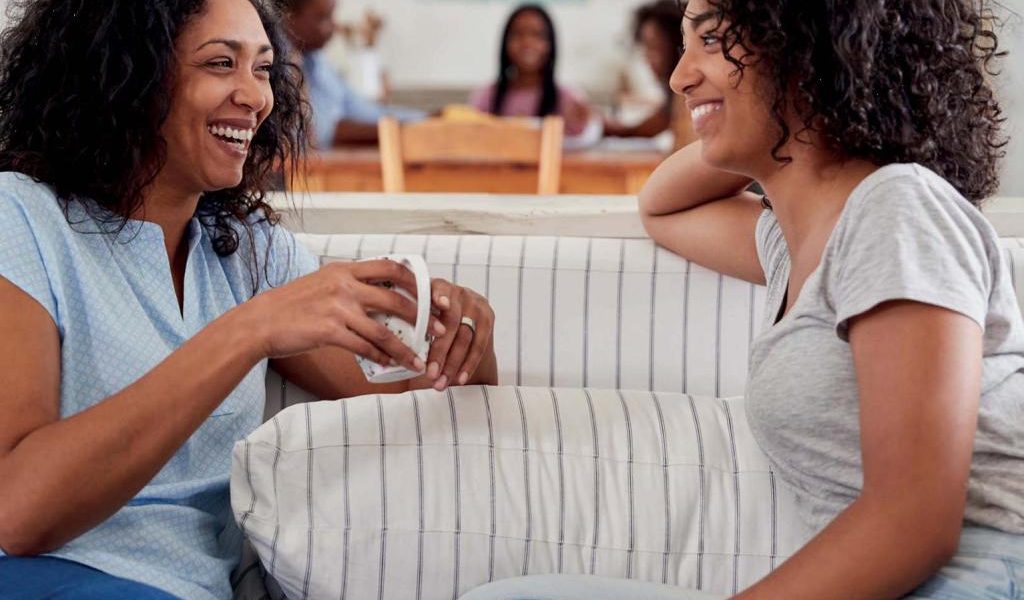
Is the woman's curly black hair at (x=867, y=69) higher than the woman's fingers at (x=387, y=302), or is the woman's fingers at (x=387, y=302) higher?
the woman's curly black hair at (x=867, y=69)

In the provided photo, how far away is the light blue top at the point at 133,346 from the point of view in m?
1.13

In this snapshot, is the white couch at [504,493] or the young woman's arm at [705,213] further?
the young woman's arm at [705,213]

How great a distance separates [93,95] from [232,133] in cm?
14

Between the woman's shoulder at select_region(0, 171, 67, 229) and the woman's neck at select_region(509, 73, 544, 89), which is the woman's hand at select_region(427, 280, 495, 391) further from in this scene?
the woman's neck at select_region(509, 73, 544, 89)

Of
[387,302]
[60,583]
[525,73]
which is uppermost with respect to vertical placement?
[525,73]

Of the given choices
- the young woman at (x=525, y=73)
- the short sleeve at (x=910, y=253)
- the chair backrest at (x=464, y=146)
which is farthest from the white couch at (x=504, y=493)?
the young woman at (x=525, y=73)

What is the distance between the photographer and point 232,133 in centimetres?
129

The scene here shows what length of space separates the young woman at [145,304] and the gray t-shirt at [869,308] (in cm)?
32

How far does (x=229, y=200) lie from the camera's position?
1.42 metres

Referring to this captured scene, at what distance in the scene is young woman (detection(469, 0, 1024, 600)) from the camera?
0.94 metres

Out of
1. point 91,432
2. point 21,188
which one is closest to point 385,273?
point 91,432

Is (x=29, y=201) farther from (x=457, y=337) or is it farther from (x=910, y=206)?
(x=910, y=206)

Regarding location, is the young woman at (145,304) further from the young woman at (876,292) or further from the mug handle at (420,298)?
the young woman at (876,292)

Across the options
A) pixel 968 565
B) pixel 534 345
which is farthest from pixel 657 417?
pixel 968 565
